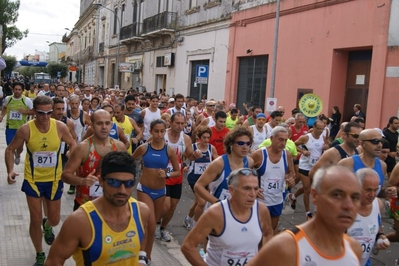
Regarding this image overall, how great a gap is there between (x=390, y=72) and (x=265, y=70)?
720 cm

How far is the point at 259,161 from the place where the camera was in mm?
6156

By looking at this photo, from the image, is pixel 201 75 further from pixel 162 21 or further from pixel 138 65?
pixel 138 65

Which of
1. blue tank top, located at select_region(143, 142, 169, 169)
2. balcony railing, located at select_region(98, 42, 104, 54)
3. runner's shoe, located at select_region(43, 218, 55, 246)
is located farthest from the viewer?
balcony railing, located at select_region(98, 42, 104, 54)

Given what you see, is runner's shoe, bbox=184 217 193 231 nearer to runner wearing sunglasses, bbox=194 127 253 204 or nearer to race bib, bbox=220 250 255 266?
runner wearing sunglasses, bbox=194 127 253 204

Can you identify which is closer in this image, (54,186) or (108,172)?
(108,172)

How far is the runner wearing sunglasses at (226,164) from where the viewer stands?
5297 mm

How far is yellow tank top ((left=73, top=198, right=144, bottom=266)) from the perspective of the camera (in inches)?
124

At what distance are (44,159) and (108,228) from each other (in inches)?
123

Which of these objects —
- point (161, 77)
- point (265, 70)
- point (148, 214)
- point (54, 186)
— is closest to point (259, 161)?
point (54, 186)

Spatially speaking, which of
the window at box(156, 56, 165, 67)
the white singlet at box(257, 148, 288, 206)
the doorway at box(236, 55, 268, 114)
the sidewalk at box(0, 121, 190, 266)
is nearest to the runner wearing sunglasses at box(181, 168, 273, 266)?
the white singlet at box(257, 148, 288, 206)

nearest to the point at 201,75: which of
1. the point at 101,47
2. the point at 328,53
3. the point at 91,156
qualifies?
the point at 328,53

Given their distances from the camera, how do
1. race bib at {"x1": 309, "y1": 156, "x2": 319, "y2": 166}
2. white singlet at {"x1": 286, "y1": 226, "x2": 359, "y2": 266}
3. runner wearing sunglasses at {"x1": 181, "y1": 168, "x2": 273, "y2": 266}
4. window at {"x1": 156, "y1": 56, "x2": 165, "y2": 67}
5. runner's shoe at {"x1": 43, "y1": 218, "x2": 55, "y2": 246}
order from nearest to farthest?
1. white singlet at {"x1": 286, "y1": 226, "x2": 359, "y2": 266}
2. runner wearing sunglasses at {"x1": 181, "y1": 168, "x2": 273, "y2": 266}
3. runner's shoe at {"x1": 43, "y1": 218, "x2": 55, "y2": 246}
4. race bib at {"x1": 309, "y1": 156, "x2": 319, "y2": 166}
5. window at {"x1": 156, "y1": 56, "x2": 165, "y2": 67}

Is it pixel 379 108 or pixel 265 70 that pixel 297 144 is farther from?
pixel 265 70

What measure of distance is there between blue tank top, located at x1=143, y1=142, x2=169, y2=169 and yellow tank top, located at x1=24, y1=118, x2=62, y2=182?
Answer: 1.08 metres
